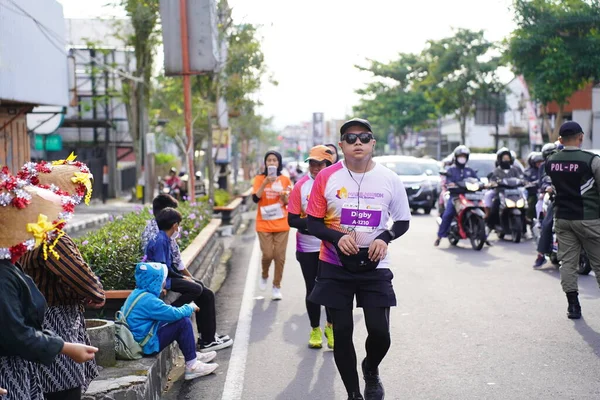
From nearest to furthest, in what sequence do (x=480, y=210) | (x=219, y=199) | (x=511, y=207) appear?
1. (x=480, y=210)
2. (x=511, y=207)
3. (x=219, y=199)

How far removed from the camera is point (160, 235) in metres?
6.78

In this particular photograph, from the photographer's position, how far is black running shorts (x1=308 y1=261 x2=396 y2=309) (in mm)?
5285

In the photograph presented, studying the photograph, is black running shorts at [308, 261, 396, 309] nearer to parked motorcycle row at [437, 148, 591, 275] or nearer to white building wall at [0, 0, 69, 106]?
parked motorcycle row at [437, 148, 591, 275]

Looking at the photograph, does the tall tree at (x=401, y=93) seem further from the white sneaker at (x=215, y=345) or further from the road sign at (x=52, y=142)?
the white sneaker at (x=215, y=345)

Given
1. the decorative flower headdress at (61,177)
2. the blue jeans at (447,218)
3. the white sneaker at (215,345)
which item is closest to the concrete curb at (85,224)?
the blue jeans at (447,218)

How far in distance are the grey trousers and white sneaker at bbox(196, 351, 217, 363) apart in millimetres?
3548

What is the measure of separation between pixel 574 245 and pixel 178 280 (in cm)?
388

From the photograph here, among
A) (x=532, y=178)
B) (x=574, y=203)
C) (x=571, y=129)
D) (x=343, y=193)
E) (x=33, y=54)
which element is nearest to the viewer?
(x=343, y=193)

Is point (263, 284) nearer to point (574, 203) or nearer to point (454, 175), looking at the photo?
point (574, 203)

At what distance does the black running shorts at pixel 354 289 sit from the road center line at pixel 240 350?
1150mm

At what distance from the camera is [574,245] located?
8117mm

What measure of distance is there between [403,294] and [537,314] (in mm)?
1863

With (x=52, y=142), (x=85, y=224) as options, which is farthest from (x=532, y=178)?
(x=52, y=142)

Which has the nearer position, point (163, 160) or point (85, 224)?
point (85, 224)
